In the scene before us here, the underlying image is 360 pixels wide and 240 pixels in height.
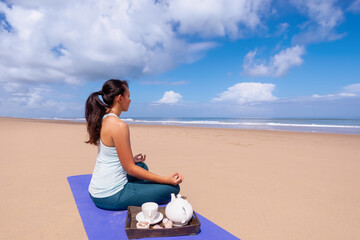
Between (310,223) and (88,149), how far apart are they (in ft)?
20.5

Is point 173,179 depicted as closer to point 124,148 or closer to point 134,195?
point 134,195

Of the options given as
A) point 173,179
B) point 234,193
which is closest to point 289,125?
point 234,193

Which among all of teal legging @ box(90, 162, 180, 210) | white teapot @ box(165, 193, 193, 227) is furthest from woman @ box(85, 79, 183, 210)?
white teapot @ box(165, 193, 193, 227)

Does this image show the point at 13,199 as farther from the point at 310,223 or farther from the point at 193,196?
the point at 310,223

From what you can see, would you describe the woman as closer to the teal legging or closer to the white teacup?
the teal legging

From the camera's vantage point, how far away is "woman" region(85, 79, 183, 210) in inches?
79.9

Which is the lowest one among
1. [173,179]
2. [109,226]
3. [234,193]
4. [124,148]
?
[234,193]

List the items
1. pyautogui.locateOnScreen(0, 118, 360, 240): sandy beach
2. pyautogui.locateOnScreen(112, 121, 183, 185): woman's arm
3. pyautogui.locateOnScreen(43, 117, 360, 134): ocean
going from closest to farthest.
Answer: pyautogui.locateOnScreen(112, 121, 183, 185): woman's arm, pyautogui.locateOnScreen(0, 118, 360, 240): sandy beach, pyautogui.locateOnScreen(43, 117, 360, 134): ocean

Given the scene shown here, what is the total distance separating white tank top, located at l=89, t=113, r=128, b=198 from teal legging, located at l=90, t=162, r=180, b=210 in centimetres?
6

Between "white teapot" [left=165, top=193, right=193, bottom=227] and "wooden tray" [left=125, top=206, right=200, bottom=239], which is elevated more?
"white teapot" [left=165, top=193, right=193, bottom=227]

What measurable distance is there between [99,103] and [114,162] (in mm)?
643

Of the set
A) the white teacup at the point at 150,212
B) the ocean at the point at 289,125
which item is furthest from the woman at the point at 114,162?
the ocean at the point at 289,125

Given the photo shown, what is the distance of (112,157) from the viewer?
6.93 ft

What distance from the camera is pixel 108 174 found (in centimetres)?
212
